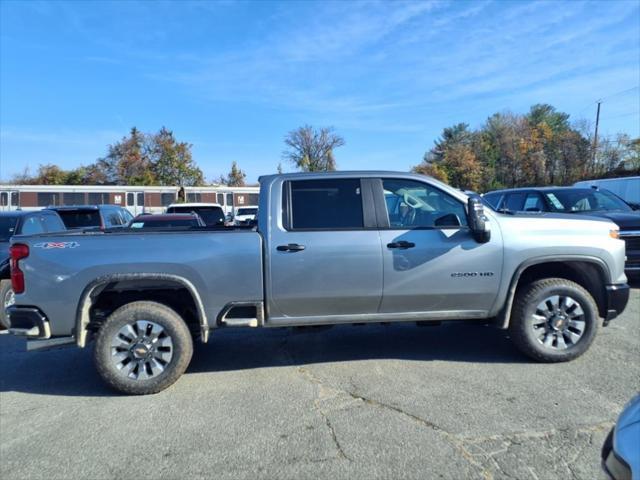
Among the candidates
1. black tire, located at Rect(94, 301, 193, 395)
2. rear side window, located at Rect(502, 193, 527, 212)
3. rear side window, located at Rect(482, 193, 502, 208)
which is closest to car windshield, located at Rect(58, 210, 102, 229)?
black tire, located at Rect(94, 301, 193, 395)

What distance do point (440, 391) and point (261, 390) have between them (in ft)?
5.41

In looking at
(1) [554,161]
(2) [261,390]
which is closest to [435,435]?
(2) [261,390]

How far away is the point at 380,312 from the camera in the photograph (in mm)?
4812

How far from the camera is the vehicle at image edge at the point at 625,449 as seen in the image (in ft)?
6.12

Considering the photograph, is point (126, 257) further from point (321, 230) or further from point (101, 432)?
point (321, 230)

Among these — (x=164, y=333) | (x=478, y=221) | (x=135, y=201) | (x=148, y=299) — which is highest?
(x=135, y=201)

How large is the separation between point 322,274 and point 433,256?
1.11 meters

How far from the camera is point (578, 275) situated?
5242 mm

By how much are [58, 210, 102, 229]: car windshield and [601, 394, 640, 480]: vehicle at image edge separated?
1161 centimetres

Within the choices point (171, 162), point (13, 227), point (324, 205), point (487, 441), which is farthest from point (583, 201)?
point (171, 162)

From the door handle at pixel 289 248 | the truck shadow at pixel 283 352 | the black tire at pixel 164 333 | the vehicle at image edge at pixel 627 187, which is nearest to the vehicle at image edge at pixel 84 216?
the truck shadow at pixel 283 352

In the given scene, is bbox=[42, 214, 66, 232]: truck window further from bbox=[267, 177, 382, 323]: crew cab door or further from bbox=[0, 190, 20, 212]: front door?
bbox=[0, 190, 20, 212]: front door

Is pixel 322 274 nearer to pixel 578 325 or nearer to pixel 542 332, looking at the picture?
pixel 542 332

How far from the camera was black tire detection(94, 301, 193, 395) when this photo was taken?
439 cm
